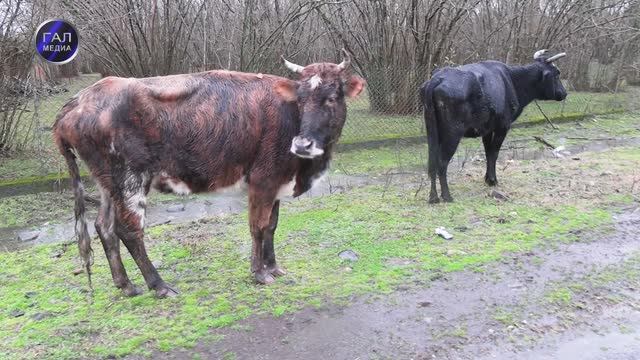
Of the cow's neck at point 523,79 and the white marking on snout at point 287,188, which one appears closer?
the white marking on snout at point 287,188

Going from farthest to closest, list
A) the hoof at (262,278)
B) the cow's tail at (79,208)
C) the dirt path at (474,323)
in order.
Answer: the hoof at (262,278)
the cow's tail at (79,208)
the dirt path at (474,323)

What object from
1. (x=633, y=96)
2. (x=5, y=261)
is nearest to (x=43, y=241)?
(x=5, y=261)

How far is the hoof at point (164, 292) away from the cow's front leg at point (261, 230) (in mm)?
710

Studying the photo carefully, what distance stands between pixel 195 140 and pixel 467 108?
392 cm

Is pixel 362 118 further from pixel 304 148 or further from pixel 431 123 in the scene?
pixel 304 148

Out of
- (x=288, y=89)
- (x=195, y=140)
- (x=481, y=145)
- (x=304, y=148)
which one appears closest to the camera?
(x=304, y=148)

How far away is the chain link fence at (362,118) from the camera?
364 inches

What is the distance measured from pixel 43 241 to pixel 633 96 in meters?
18.8

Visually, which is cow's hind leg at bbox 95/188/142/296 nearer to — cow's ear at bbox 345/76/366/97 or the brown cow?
the brown cow

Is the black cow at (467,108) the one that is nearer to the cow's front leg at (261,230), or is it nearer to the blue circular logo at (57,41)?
the cow's front leg at (261,230)

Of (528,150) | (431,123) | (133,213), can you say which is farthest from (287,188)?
(528,150)

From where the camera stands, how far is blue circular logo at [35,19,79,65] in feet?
23.9

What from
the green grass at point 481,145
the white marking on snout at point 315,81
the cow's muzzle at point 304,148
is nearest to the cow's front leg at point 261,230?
the cow's muzzle at point 304,148

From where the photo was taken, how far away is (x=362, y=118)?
13.7 meters
